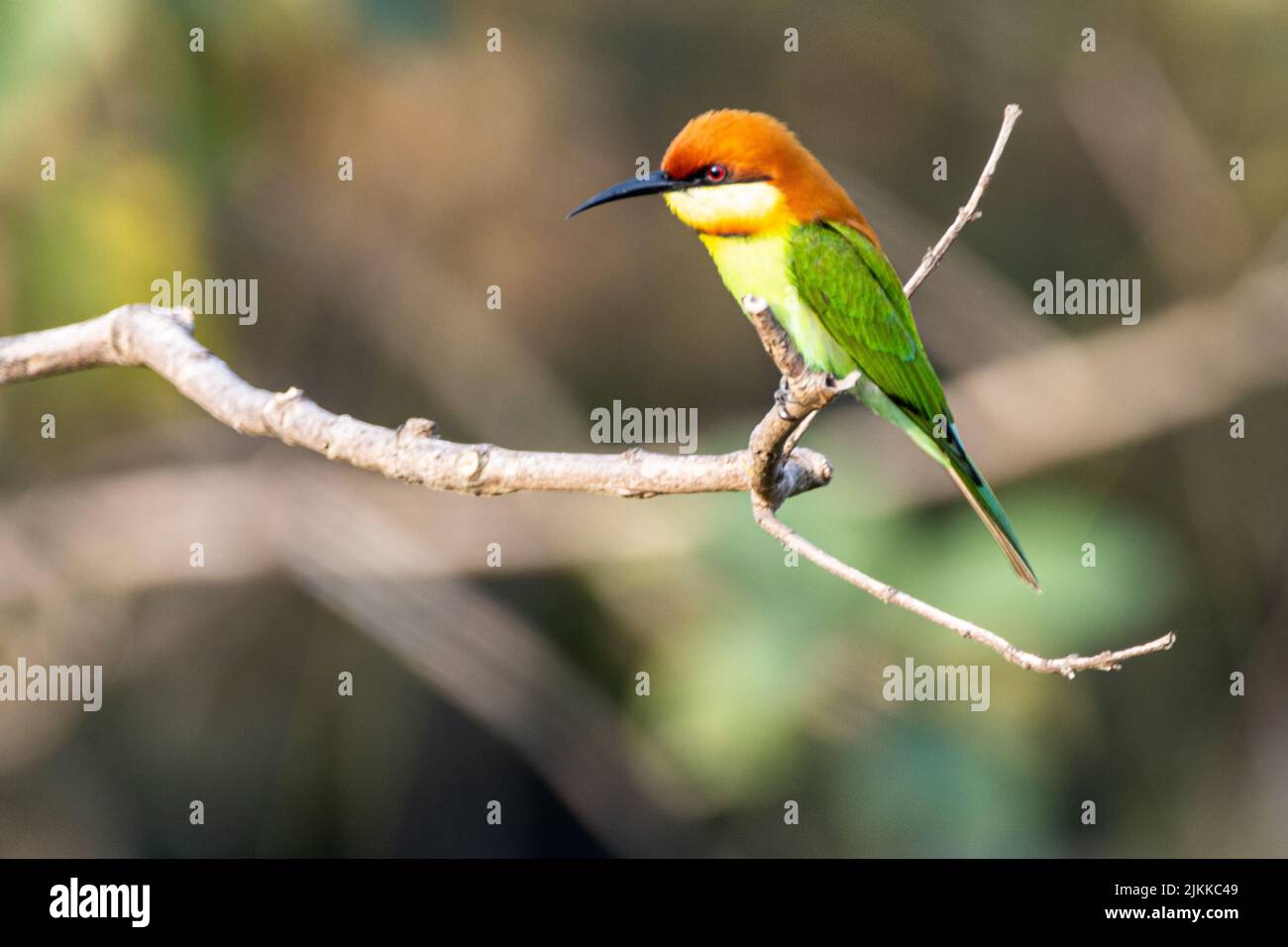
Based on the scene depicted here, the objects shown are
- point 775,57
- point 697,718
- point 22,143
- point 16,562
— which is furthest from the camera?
point 775,57

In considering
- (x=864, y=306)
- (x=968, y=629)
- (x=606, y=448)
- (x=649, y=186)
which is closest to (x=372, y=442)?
(x=968, y=629)

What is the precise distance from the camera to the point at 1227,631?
445 cm

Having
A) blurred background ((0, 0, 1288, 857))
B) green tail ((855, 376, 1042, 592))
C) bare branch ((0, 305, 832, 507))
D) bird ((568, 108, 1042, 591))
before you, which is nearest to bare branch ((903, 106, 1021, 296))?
bare branch ((0, 305, 832, 507))

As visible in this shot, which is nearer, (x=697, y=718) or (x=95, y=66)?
(x=95, y=66)

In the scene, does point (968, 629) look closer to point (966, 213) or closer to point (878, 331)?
point (966, 213)

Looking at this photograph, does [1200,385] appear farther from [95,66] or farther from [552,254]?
[95,66]

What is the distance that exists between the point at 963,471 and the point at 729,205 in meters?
0.62

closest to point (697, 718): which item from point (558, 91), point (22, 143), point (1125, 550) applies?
point (1125, 550)

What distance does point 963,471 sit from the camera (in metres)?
2.57

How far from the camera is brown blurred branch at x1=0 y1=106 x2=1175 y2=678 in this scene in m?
1.65

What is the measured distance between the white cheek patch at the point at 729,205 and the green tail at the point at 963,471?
14.2 inches

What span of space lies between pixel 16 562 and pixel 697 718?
6.70 feet

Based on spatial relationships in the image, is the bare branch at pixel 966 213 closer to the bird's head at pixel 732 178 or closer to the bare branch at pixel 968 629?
the bare branch at pixel 968 629

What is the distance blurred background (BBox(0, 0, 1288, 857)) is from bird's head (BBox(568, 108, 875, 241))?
41.5 inches
